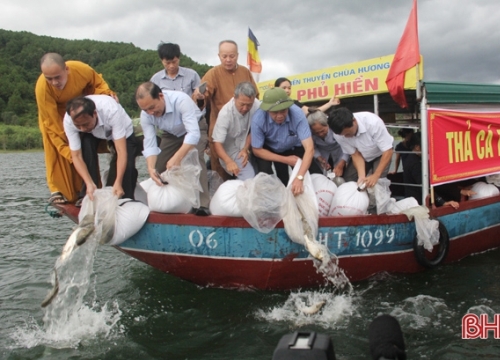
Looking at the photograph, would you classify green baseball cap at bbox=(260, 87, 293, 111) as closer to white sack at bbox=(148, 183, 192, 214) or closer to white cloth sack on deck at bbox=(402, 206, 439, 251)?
white sack at bbox=(148, 183, 192, 214)

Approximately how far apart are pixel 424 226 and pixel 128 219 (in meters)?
3.07

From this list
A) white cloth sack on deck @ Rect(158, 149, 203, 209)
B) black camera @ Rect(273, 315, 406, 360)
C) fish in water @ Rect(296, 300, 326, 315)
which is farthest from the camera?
white cloth sack on deck @ Rect(158, 149, 203, 209)

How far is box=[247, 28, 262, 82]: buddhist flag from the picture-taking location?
8914 mm

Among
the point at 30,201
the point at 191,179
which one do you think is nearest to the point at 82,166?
the point at 191,179

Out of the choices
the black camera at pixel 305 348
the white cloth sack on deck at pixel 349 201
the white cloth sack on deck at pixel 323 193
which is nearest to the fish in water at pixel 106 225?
the white cloth sack on deck at pixel 323 193

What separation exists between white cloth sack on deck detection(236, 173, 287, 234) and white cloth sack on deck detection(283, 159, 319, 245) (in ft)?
0.22

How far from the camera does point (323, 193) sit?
16.5 ft

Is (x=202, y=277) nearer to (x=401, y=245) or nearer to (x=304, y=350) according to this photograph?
(x=401, y=245)

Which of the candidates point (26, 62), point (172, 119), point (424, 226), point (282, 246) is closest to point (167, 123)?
point (172, 119)

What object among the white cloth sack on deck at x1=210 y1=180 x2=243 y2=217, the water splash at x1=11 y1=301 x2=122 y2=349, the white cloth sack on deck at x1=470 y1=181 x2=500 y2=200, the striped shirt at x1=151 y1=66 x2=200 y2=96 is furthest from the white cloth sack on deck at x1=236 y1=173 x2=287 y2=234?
the white cloth sack on deck at x1=470 y1=181 x2=500 y2=200

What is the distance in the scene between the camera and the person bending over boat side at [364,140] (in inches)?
197

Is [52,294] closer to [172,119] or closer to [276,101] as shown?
[172,119]

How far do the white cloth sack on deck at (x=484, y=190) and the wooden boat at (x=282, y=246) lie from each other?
1.80ft

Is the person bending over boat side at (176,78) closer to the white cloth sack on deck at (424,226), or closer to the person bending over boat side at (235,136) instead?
the person bending over boat side at (235,136)
